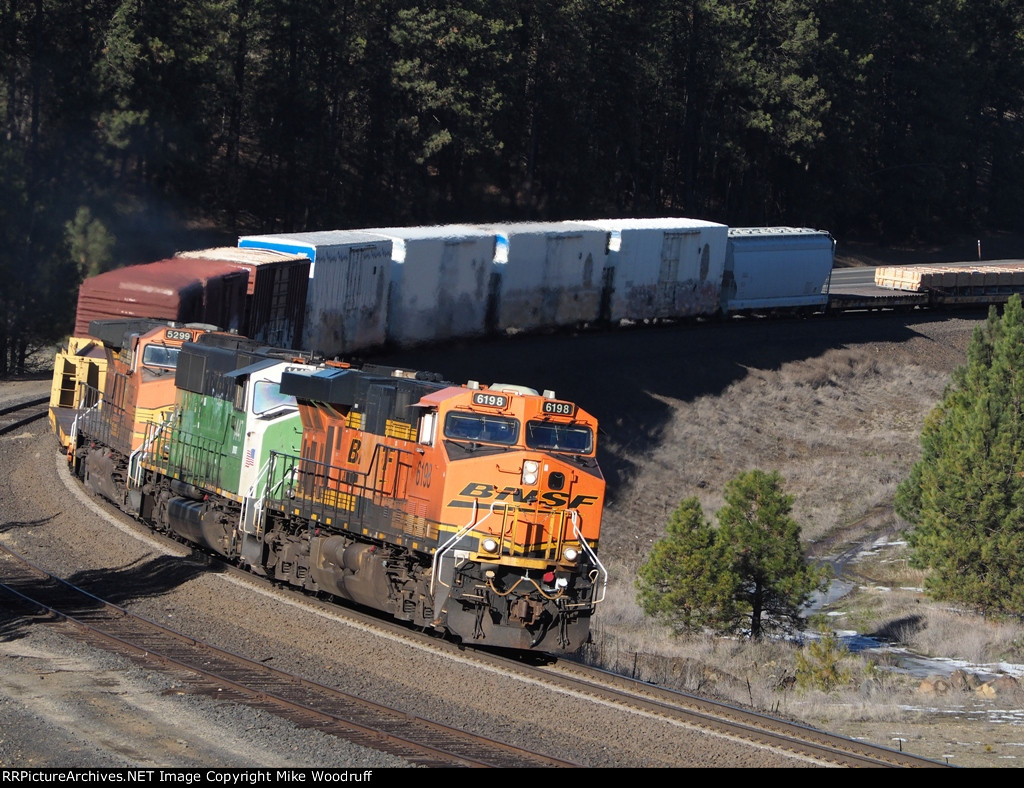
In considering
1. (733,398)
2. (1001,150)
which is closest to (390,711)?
(733,398)

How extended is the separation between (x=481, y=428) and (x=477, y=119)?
170ft

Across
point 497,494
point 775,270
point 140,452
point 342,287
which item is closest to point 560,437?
point 497,494

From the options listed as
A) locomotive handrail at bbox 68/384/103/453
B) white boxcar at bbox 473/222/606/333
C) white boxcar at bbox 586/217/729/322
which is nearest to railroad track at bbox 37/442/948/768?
locomotive handrail at bbox 68/384/103/453

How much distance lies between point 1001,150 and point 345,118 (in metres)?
53.6

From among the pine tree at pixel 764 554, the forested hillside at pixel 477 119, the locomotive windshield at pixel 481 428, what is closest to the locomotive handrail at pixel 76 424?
the locomotive windshield at pixel 481 428

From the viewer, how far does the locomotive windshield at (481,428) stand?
1562 cm

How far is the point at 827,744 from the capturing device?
13453 millimetres

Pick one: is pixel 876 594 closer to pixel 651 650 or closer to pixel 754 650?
pixel 754 650

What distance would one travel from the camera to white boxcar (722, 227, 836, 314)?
51719 mm

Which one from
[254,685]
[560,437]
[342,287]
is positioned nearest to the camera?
[254,685]

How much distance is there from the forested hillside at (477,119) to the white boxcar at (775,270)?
18.6 metres

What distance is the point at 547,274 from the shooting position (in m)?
43.5

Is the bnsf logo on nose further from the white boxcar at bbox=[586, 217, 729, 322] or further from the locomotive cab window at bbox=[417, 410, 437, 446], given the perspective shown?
the white boxcar at bbox=[586, 217, 729, 322]
